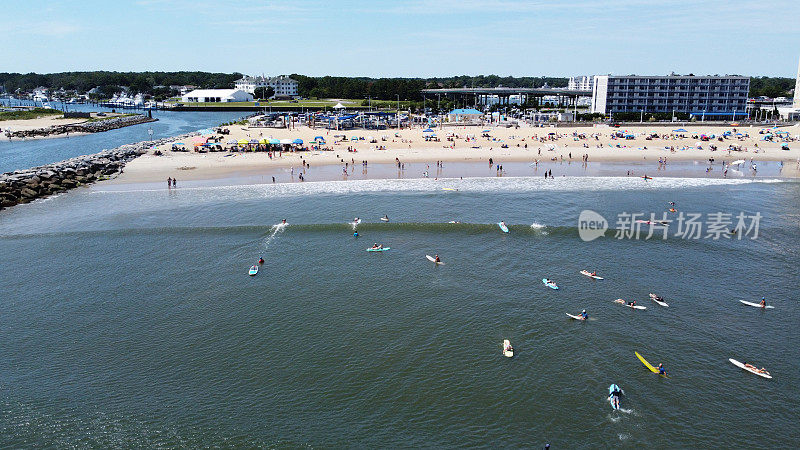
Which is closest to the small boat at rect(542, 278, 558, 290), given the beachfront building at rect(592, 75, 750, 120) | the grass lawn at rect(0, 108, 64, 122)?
the beachfront building at rect(592, 75, 750, 120)

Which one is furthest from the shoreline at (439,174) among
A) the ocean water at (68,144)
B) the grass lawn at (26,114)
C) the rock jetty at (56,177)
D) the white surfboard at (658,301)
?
the grass lawn at (26,114)

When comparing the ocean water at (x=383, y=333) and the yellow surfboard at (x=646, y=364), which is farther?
the yellow surfboard at (x=646, y=364)

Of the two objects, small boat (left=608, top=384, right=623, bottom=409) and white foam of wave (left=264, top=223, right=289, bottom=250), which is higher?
white foam of wave (left=264, top=223, right=289, bottom=250)

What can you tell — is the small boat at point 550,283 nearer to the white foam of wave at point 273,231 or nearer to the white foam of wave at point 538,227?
the white foam of wave at point 538,227

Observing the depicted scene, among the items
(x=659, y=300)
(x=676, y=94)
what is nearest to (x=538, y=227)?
(x=659, y=300)

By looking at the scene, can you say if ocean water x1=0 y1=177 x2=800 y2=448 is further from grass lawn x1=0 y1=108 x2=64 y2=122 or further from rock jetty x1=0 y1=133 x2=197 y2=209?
grass lawn x1=0 y1=108 x2=64 y2=122
